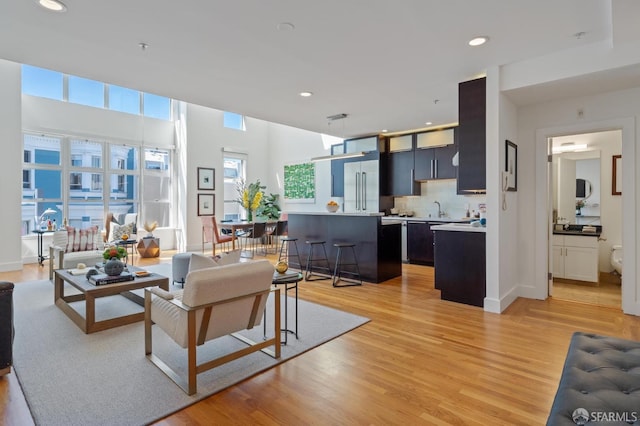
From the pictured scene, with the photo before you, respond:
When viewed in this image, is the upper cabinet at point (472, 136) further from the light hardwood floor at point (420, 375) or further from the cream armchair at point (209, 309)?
the cream armchair at point (209, 309)

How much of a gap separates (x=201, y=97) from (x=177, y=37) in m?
1.86

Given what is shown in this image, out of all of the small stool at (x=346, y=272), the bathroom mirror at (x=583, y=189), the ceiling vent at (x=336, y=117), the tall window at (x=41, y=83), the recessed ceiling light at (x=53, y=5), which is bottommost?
the small stool at (x=346, y=272)

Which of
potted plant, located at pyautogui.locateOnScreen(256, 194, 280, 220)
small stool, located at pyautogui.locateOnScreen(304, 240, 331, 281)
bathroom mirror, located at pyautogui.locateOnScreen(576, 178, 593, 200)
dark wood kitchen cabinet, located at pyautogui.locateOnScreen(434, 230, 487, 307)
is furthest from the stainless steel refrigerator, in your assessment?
bathroom mirror, located at pyautogui.locateOnScreen(576, 178, 593, 200)

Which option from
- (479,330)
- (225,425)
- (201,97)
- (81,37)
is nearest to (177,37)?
(81,37)

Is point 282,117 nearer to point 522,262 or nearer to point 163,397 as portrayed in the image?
point 522,262

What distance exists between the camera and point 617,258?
5473 millimetres

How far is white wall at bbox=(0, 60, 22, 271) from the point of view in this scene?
594 centimetres

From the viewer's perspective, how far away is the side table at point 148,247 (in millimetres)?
7648

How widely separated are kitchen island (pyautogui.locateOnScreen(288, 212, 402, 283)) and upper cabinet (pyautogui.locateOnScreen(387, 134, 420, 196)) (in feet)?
6.20

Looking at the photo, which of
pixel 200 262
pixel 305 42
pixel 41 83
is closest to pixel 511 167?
pixel 305 42

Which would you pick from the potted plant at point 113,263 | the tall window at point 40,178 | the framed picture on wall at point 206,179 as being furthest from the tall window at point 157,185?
the potted plant at point 113,263

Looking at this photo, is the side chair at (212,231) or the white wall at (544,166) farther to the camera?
the side chair at (212,231)

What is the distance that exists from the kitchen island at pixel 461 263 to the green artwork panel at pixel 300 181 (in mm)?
5641

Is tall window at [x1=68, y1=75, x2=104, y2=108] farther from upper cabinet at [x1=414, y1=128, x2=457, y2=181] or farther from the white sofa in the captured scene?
upper cabinet at [x1=414, y1=128, x2=457, y2=181]
